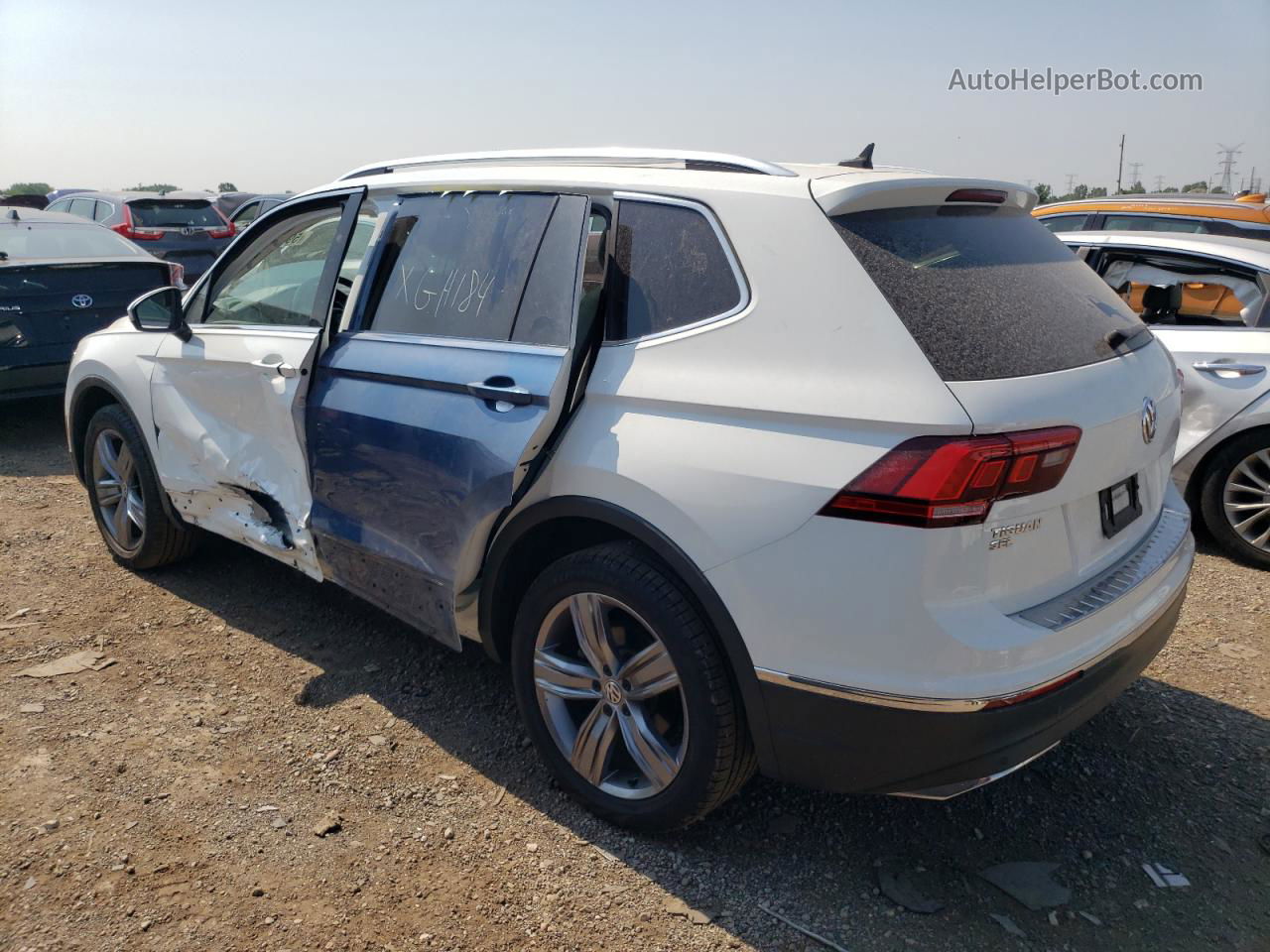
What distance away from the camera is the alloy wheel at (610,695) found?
264 cm

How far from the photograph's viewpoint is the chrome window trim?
2486 millimetres

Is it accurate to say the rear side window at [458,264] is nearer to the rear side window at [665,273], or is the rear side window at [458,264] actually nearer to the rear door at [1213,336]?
the rear side window at [665,273]

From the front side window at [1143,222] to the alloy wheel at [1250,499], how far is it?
9.68ft

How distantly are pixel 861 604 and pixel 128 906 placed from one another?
2.05 m

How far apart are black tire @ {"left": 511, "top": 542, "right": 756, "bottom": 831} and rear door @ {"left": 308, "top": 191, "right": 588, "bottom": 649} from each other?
30 cm

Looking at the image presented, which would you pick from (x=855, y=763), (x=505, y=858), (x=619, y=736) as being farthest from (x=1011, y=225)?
(x=505, y=858)

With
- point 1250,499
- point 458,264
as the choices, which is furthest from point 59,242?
point 1250,499

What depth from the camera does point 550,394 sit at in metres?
2.69

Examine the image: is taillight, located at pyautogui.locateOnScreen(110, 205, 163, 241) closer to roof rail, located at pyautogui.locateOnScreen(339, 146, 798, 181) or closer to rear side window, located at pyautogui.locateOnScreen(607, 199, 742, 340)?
roof rail, located at pyautogui.locateOnScreen(339, 146, 798, 181)

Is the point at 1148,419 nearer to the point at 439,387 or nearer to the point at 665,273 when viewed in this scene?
the point at 665,273

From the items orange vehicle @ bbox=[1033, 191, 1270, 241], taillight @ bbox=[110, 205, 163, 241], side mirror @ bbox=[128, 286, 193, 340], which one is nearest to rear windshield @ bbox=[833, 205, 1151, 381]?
side mirror @ bbox=[128, 286, 193, 340]

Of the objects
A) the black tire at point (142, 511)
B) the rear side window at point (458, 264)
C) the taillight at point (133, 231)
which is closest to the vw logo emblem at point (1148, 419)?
the rear side window at point (458, 264)

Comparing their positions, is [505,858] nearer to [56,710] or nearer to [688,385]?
[688,385]

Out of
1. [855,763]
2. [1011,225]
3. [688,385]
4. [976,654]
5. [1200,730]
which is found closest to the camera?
[976,654]
